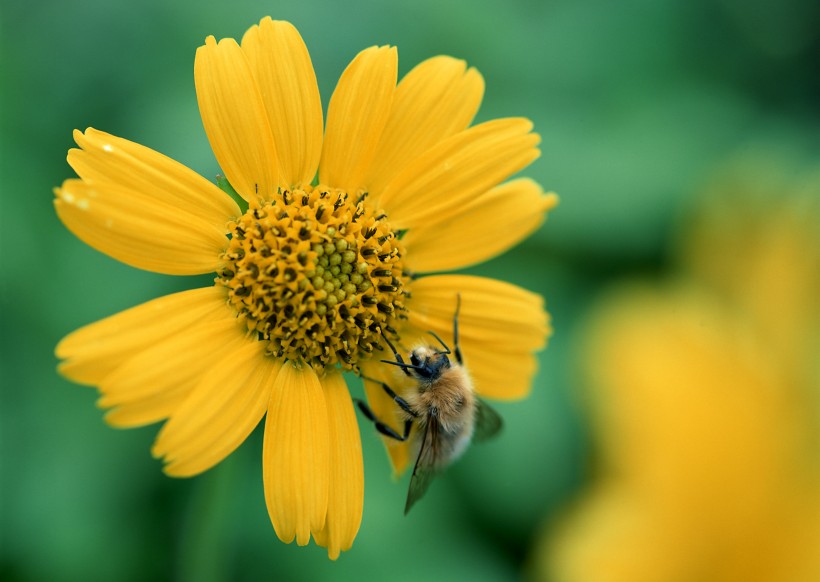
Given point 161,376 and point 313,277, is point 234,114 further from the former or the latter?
point 161,376

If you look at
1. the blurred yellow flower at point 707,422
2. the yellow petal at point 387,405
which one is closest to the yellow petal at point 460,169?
the yellow petal at point 387,405

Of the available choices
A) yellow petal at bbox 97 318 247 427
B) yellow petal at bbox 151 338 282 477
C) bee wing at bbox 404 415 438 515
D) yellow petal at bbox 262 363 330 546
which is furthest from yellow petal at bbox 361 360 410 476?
yellow petal at bbox 97 318 247 427

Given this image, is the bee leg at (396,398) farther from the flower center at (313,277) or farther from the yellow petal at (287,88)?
the yellow petal at (287,88)

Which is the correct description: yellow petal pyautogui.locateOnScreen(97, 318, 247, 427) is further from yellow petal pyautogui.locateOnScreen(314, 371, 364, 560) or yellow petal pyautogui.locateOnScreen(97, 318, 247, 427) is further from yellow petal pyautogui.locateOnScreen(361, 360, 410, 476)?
yellow petal pyautogui.locateOnScreen(361, 360, 410, 476)

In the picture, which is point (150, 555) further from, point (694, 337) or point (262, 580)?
point (694, 337)

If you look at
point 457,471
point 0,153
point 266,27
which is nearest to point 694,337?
point 457,471

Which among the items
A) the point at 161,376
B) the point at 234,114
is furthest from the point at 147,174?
the point at 161,376
